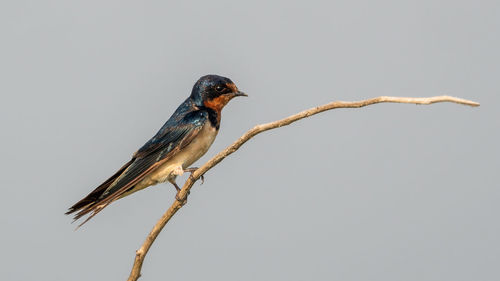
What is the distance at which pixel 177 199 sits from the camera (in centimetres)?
281

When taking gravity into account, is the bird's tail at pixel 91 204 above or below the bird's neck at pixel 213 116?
below

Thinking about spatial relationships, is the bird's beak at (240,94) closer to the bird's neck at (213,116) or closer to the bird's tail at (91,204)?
the bird's neck at (213,116)

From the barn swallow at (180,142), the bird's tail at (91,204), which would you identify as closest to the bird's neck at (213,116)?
the barn swallow at (180,142)

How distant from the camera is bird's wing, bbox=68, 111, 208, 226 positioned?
332 cm

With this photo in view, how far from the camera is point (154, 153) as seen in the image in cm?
359

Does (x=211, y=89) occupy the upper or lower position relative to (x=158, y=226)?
upper

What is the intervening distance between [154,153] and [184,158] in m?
0.14

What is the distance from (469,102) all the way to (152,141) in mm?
1919

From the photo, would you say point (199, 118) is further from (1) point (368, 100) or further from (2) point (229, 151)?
(1) point (368, 100)

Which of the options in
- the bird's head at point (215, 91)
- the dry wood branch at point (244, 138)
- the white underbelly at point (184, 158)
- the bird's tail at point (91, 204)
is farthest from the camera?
the bird's head at point (215, 91)

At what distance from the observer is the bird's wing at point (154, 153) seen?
3.32 meters

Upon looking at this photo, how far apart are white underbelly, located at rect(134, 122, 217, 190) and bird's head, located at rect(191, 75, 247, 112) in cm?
12

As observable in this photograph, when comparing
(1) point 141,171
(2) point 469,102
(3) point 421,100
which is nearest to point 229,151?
(3) point 421,100

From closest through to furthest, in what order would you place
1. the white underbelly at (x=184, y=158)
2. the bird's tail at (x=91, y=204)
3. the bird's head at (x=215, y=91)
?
1. the bird's tail at (x=91, y=204)
2. the white underbelly at (x=184, y=158)
3. the bird's head at (x=215, y=91)
